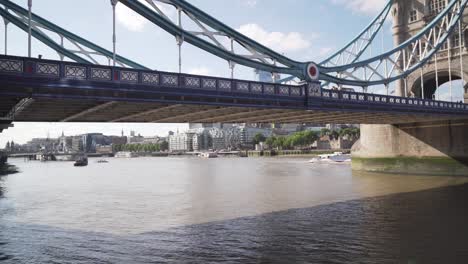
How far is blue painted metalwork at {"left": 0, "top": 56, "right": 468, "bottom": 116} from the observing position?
14.1 meters

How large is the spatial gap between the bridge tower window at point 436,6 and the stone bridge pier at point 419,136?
0.10 m

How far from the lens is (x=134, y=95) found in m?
16.8

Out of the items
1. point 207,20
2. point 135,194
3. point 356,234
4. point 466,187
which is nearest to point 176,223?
point 356,234

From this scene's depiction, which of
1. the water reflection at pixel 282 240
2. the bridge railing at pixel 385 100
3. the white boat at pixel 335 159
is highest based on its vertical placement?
the bridge railing at pixel 385 100

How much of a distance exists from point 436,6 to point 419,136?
15.8m

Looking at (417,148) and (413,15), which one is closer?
(417,148)

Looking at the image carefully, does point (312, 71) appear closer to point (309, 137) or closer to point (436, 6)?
point (436, 6)

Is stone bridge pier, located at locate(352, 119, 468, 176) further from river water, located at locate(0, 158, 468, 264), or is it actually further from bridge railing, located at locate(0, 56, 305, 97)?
bridge railing, located at locate(0, 56, 305, 97)

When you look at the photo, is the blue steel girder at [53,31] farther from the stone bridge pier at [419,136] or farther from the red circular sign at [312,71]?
the stone bridge pier at [419,136]

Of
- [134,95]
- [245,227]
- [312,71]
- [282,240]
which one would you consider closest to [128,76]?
[134,95]

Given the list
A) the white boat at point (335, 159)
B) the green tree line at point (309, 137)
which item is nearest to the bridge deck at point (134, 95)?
the white boat at point (335, 159)

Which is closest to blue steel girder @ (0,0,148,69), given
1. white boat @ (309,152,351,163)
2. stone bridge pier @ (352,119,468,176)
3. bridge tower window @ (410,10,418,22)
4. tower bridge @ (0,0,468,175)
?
tower bridge @ (0,0,468,175)

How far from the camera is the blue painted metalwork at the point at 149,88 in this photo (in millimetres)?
14062

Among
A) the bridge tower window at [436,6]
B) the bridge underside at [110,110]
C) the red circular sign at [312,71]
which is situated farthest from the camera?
the bridge tower window at [436,6]
